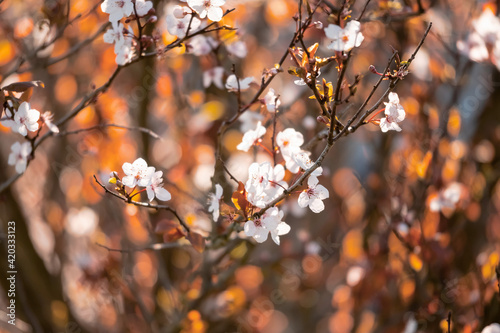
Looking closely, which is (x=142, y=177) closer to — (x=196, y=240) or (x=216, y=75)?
(x=196, y=240)

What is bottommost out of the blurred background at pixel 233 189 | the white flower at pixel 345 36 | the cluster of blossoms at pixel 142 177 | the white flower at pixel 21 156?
the blurred background at pixel 233 189

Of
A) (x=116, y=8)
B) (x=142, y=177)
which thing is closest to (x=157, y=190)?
(x=142, y=177)

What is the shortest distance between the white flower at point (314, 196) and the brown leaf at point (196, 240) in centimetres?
46

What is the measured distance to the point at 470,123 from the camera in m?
3.20

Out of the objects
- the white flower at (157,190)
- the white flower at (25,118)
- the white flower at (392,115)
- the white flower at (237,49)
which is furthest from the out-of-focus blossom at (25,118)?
the white flower at (392,115)

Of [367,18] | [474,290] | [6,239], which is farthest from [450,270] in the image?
[6,239]

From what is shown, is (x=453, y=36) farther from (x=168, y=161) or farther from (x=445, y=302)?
(x=168, y=161)

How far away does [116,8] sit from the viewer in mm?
1436

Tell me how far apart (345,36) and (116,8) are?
77cm

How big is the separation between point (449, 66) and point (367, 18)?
4.29ft

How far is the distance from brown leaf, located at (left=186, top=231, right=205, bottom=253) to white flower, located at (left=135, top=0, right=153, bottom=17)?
2.72ft

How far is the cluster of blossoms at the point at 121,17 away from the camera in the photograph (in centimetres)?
143

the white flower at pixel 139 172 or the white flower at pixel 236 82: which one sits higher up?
the white flower at pixel 236 82

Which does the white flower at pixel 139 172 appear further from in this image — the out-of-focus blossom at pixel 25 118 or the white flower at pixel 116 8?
the white flower at pixel 116 8
